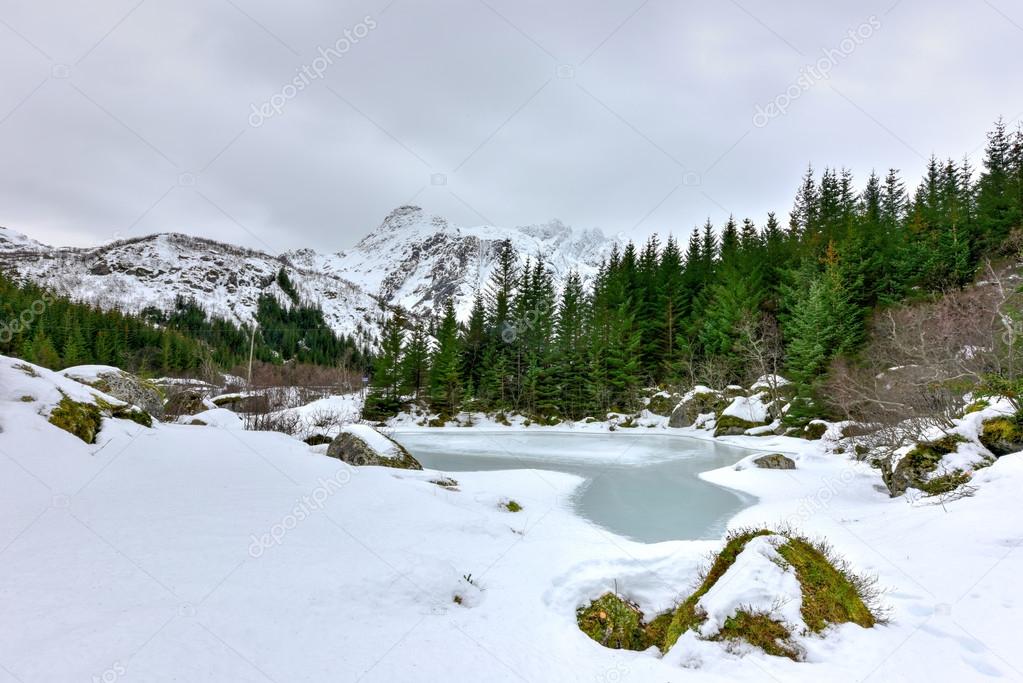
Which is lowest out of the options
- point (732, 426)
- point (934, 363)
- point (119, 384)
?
point (732, 426)

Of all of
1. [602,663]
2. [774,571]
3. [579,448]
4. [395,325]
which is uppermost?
[395,325]

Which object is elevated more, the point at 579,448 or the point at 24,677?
the point at 24,677

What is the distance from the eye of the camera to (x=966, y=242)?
115 ft

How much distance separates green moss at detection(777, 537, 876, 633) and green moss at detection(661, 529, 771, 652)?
446mm

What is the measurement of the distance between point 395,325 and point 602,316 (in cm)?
2476

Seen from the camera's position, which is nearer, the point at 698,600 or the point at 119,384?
the point at 698,600

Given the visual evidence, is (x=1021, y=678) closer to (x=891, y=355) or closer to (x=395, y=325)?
(x=891, y=355)

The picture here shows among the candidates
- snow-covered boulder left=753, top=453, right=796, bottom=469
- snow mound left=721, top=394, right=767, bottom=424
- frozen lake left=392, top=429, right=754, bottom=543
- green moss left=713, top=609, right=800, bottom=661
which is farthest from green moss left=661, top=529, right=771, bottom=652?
snow mound left=721, top=394, right=767, bottom=424

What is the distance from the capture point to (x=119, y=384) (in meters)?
14.3

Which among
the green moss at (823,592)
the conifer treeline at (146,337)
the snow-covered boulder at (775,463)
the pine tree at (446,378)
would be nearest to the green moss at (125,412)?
the green moss at (823,592)

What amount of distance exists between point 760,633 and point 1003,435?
9513mm

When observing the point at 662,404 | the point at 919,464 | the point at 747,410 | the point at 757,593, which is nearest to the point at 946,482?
the point at 919,464

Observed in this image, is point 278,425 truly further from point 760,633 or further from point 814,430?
point 814,430

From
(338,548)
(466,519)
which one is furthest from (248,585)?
(466,519)
